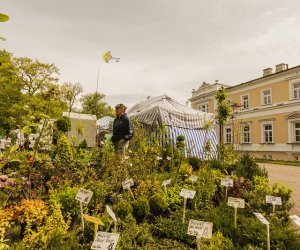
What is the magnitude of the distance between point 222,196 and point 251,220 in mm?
1106

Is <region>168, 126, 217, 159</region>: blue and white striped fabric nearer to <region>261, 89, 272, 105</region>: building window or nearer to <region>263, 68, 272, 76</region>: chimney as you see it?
<region>261, 89, 272, 105</region>: building window

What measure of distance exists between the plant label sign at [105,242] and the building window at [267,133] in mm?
20935

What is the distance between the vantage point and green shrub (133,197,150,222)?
130 inches

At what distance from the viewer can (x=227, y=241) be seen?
2492 mm

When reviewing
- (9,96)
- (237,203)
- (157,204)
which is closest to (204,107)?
(9,96)

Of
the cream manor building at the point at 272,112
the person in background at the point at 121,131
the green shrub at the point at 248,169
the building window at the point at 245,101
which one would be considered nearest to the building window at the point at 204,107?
the cream manor building at the point at 272,112

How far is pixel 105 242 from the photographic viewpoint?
6.13 ft

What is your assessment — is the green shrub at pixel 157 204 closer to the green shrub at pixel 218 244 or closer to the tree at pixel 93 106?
the green shrub at pixel 218 244

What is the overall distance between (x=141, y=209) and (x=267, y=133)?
65.9ft

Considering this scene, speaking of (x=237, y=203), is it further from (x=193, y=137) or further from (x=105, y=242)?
(x=193, y=137)

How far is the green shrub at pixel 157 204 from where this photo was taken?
3.45 m

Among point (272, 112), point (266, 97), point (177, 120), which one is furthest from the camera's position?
point (266, 97)

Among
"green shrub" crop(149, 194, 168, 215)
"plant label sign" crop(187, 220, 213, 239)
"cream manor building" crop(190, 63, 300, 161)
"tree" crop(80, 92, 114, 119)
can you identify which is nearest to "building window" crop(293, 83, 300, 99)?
"cream manor building" crop(190, 63, 300, 161)

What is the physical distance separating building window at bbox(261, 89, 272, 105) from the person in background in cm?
1798
